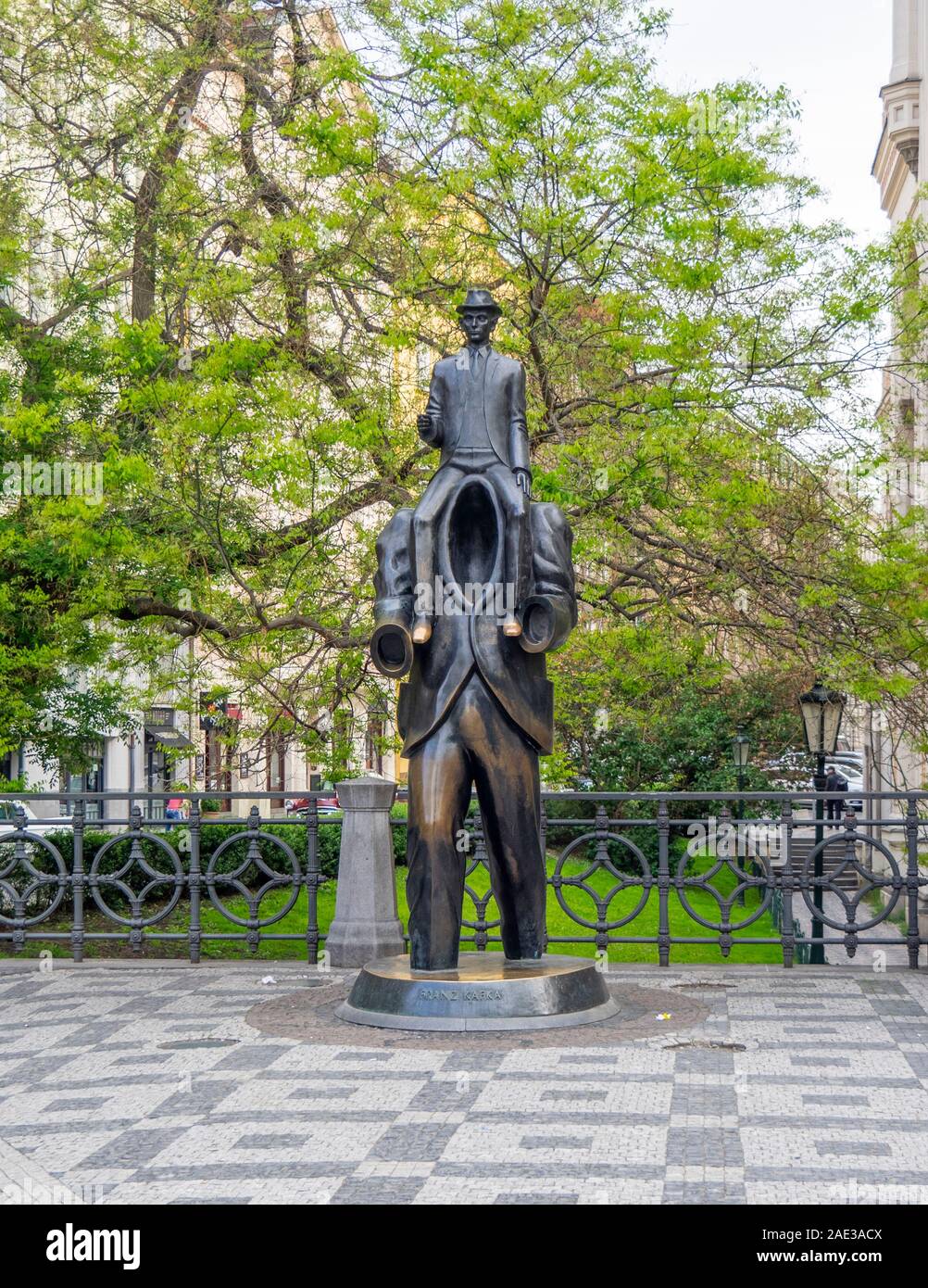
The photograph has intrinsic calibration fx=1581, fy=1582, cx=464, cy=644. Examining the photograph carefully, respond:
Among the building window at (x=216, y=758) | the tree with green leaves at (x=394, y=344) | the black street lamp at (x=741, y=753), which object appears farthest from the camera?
the black street lamp at (x=741, y=753)

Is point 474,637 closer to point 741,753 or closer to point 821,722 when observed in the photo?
point 821,722

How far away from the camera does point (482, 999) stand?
9062 mm

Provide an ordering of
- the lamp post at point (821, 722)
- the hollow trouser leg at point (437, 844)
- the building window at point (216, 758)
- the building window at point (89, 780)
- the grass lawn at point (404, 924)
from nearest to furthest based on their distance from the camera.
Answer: the hollow trouser leg at point (437, 844) < the building window at point (216, 758) < the lamp post at point (821, 722) < the grass lawn at point (404, 924) < the building window at point (89, 780)

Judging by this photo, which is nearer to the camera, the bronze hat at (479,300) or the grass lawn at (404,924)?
the bronze hat at (479,300)

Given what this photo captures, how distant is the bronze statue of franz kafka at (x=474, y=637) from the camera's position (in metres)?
9.55

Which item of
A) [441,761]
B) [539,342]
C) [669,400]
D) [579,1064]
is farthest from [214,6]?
[579,1064]

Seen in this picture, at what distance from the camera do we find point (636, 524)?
14.8m

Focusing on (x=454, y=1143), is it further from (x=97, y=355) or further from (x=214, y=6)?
(x=214, y=6)

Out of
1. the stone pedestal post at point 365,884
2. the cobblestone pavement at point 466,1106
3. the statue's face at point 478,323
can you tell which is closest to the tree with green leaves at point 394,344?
the stone pedestal post at point 365,884

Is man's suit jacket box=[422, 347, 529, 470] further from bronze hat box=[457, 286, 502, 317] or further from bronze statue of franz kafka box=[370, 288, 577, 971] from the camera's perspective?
bronze hat box=[457, 286, 502, 317]

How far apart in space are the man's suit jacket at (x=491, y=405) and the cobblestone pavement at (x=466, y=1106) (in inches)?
140

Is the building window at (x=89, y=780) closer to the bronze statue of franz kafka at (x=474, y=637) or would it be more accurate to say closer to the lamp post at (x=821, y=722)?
the bronze statue of franz kafka at (x=474, y=637)

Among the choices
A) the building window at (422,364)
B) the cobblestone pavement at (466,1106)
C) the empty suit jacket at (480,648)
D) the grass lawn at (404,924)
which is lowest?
the grass lawn at (404,924)

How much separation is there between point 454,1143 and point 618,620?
29.4 feet
